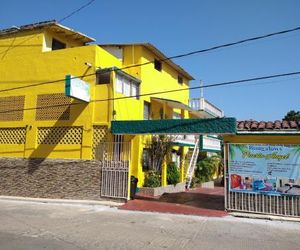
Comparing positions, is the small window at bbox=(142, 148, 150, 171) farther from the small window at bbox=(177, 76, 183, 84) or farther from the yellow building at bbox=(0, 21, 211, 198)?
the small window at bbox=(177, 76, 183, 84)

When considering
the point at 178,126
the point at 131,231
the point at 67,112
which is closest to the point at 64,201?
the point at 67,112

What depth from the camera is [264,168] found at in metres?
12.8

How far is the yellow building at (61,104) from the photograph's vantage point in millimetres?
16719

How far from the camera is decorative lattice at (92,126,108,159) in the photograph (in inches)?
649

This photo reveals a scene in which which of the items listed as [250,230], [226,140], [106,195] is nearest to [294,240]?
[250,230]

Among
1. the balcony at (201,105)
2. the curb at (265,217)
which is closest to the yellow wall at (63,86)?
the balcony at (201,105)

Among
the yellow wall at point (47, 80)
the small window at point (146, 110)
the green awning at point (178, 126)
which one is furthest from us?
the small window at point (146, 110)

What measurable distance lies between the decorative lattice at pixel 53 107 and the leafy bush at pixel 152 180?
16.5ft

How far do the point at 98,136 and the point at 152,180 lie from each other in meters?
3.83

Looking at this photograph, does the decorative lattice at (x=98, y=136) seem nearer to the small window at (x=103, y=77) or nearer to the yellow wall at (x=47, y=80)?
the yellow wall at (x=47, y=80)

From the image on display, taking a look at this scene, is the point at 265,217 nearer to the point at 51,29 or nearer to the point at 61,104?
the point at 61,104

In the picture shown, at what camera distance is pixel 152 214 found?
13.3m

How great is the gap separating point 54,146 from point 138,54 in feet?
22.6

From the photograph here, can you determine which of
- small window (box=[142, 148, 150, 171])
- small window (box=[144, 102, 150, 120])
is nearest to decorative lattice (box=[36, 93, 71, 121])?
small window (box=[142, 148, 150, 171])
